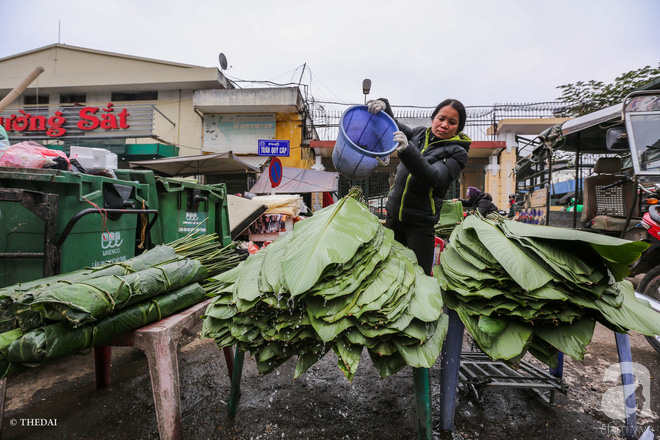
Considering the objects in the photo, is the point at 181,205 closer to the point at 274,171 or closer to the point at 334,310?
the point at 334,310

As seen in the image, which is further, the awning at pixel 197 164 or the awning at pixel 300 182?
the awning at pixel 300 182

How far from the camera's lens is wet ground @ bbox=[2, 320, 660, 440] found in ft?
5.59

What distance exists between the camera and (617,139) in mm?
3447

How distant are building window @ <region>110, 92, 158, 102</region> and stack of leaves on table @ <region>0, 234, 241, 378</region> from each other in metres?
14.5

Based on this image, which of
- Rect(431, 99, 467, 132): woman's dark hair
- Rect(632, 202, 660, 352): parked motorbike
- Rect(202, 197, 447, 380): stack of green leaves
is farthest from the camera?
Rect(632, 202, 660, 352): parked motorbike

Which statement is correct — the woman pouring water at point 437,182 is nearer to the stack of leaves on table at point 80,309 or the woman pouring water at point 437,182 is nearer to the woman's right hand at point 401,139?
the woman's right hand at point 401,139

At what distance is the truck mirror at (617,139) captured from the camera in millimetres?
3391

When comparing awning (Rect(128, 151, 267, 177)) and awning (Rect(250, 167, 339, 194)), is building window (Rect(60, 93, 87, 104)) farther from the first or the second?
awning (Rect(250, 167, 339, 194))

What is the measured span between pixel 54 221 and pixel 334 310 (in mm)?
2061

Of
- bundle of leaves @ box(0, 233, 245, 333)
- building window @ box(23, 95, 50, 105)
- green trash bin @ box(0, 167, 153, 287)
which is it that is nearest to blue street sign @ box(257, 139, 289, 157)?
green trash bin @ box(0, 167, 153, 287)

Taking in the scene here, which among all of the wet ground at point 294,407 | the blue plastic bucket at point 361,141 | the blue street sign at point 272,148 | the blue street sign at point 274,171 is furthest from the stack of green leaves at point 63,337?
the blue street sign at point 272,148

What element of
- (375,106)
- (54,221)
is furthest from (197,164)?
(375,106)

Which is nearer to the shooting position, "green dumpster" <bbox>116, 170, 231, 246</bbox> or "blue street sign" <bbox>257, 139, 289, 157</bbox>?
"green dumpster" <bbox>116, 170, 231, 246</bbox>

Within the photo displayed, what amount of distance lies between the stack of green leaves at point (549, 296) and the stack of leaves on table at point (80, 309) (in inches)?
58.6
